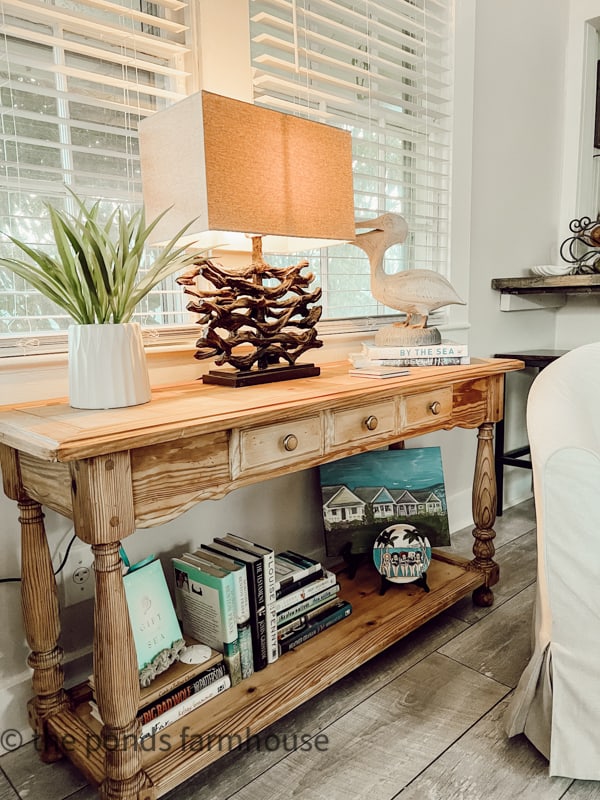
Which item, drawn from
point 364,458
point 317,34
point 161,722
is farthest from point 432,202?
point 161,722

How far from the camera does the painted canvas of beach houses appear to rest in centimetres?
192

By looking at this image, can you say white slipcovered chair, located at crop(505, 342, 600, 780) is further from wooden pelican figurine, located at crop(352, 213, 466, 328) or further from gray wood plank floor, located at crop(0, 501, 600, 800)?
wooden pelican figurine, located at crop(352, 213, 466, 328)

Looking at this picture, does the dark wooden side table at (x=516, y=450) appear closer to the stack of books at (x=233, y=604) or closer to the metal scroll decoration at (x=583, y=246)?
the metal scroll decoration at (x=583, y=246)

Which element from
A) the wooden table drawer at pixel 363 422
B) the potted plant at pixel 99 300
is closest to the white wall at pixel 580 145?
the wooden table drawer at pixel 363 422

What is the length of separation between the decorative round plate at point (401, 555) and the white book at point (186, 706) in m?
0.59

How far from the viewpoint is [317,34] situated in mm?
1819

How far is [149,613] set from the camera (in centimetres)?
129

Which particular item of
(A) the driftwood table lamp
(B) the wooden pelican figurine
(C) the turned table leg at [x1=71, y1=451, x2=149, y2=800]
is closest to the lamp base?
(A) the driftwood table lamp

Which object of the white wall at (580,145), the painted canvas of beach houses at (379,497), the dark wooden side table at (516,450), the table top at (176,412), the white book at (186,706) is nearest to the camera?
the table top at (176,412)

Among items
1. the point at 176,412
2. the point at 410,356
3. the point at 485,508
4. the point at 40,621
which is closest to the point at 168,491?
the point at 176,412

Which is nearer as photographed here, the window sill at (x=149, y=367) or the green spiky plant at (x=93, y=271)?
the green spiky plant at (x=93, y=271)

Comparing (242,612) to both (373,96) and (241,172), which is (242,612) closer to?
(241,172)

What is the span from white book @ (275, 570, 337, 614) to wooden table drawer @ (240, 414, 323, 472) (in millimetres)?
440

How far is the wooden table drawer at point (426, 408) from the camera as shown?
1.51 m
